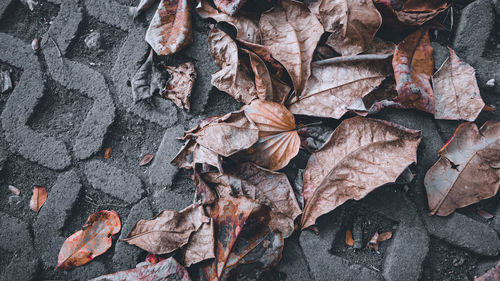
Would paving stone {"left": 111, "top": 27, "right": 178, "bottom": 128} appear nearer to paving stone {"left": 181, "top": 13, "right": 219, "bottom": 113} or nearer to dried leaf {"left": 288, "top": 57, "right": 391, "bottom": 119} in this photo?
paving stone {"left": 181, "top": 13, "right": 219, "bottom": 113}

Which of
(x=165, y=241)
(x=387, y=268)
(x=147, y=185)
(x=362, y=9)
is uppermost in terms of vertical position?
(x=362, y=9)

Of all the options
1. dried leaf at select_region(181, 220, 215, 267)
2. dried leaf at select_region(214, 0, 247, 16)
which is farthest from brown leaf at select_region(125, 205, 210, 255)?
dried leaf at select_region(214, 0, 247, 16)

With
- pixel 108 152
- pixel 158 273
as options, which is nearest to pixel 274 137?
pixel 158 273

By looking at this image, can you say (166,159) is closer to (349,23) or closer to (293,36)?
(293,36)

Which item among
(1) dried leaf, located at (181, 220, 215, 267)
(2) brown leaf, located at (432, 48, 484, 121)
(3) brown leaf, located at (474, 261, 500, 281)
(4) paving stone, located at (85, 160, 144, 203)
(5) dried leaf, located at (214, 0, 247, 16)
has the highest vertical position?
(5) dried leaf, located at (214, 0, 247, 16)

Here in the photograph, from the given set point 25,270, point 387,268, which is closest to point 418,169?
point 387,268

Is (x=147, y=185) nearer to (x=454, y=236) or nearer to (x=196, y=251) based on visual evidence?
(x=196, y=251)
